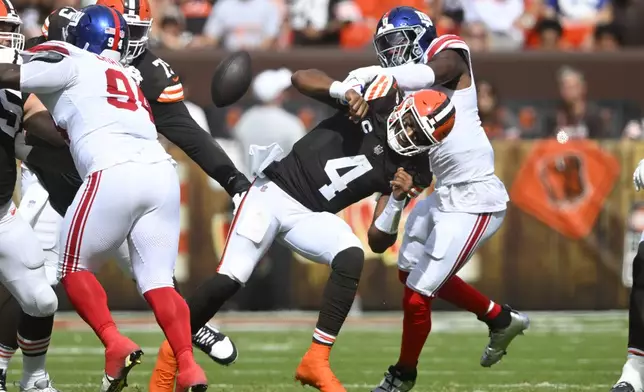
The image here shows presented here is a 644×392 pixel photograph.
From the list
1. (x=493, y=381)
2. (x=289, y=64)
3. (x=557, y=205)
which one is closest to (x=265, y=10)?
(x=289, y=64)

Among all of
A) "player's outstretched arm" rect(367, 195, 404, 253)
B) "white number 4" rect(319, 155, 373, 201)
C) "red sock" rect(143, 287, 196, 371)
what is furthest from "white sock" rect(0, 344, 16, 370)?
"player's outstretched arm" rect(367, 195, 404, 253)

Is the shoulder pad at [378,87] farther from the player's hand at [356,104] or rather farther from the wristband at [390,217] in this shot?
the wristband at [390,217]

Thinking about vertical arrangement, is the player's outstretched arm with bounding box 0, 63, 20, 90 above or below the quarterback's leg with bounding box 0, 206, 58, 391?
above

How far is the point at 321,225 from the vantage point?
6.42 meters

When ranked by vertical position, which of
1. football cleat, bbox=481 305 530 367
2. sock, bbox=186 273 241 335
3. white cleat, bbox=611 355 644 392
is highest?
sock, bbox=186 273 241 335

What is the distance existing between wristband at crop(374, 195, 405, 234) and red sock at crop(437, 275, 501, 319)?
687mm

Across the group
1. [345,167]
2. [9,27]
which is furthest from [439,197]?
[9,27]

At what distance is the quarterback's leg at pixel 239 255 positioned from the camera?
6.32 metres

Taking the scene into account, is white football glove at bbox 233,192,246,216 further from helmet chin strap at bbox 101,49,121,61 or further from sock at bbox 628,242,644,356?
sock at bbox 628,242,644,356

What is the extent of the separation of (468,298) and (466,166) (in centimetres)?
73

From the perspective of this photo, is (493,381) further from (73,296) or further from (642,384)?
(73,296)

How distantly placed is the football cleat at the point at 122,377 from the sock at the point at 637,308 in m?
2.13

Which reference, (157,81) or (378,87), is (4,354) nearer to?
(157,81)

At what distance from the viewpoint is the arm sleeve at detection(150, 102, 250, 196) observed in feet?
22.7
